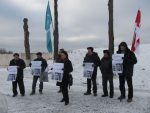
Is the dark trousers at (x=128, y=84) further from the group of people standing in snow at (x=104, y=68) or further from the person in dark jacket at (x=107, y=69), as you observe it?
the person in dark jacket at (x=107, y=69)

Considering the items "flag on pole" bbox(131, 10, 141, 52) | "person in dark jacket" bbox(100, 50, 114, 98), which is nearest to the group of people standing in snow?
"person in dark jacket" bbox(100, 50, 114, 98)

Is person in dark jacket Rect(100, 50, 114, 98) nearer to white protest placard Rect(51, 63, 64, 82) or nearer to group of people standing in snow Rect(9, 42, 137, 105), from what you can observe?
group of people standing in snow Rect(9, 42, 137, 105)

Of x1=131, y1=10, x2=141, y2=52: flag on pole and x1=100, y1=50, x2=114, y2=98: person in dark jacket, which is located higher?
x1=131, y1=10, x2=141, y2=52: flag on pole

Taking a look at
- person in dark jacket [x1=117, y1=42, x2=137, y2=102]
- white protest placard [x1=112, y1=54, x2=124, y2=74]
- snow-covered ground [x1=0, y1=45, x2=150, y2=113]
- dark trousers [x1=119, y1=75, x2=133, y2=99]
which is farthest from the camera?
white protest placard [x1=112, y1=54, x2=124, y2=74]

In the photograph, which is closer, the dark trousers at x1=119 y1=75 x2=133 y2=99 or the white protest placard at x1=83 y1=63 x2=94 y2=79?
the dark trousers at x1=119 y1=75 x2=133 y2=99

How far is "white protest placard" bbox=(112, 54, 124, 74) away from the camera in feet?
53.2

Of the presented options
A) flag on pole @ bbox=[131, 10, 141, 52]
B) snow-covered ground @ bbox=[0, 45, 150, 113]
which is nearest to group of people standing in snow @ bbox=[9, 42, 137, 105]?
snow-covered ground @ bbox=[0, 45, 150, 113]

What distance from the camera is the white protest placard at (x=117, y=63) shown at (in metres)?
16.2

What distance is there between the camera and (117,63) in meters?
16.3

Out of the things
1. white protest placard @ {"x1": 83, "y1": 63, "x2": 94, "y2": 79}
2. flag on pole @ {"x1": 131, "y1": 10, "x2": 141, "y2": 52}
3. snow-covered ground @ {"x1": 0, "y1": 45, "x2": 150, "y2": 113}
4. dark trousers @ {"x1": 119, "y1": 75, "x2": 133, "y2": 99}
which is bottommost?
snow-covered ground @ {"x1": 0, "y1": 45, "x2": 150, "y2": 113}

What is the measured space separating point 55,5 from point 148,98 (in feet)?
54.6

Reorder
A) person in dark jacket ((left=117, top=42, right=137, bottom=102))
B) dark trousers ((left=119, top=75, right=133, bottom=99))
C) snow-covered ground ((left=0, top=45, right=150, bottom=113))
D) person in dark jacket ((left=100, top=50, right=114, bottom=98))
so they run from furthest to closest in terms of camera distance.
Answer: person in dark jacket ((left=100, top=50, right=114, bottom=98)), dark trousers ((left=119, top=75, right=133, bottom=99)), person in dark jacket ((left=117, top=42, right=137, bottom=102)), snow-covered ground ((left=0, top=45, right=150, bottom=113))

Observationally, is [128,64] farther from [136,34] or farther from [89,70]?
[136,34]

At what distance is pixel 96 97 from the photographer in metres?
17.4
